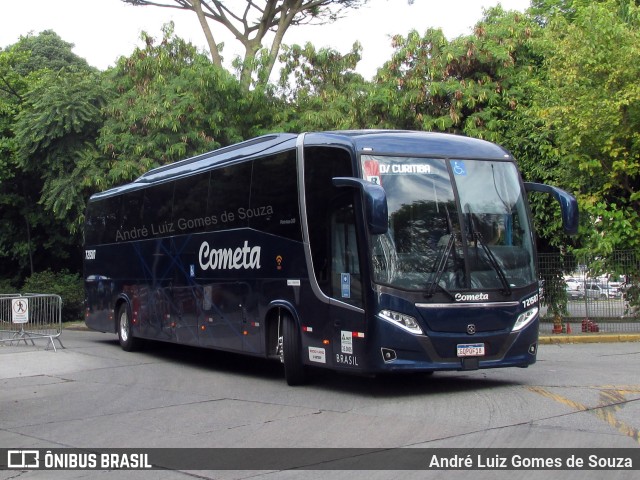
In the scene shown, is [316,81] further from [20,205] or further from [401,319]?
[401,319]

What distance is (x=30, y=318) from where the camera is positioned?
20.0m

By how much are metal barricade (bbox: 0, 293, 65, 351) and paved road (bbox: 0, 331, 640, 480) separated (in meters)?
2.83

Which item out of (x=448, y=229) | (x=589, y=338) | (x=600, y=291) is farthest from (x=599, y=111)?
(x=448, y=229)

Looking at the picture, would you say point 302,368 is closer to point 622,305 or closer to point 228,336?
point 228,336

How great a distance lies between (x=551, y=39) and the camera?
22766 millimetres

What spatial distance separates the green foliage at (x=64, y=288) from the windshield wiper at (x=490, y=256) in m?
22.9

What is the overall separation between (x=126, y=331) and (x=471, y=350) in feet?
34.6

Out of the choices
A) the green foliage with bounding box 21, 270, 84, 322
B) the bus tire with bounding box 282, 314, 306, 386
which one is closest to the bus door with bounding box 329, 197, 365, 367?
the bus tire with bounding box 282, 314, 306, 386

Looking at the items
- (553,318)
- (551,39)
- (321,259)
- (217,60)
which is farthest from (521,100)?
(321,259)

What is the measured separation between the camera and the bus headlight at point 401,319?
1131 centimetres

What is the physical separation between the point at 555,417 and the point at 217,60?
23841mm

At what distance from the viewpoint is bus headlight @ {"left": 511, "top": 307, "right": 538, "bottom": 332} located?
12.0m

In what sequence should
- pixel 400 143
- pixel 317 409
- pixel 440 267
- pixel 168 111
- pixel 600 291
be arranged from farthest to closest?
pixel 168 111 < pixel 600 291 < pixel 400 143 < pixel 440 267 < pixel 317 409

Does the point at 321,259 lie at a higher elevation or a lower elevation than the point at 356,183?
lower
